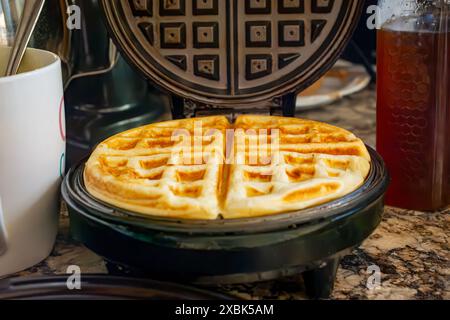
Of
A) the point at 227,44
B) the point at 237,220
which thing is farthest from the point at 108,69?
the point at 237,220

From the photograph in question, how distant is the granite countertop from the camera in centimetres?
95

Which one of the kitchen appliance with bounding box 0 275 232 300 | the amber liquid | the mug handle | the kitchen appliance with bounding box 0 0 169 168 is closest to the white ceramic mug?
the mug handle

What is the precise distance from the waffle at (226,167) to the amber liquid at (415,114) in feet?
0.50

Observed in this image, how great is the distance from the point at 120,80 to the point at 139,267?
2.33ft

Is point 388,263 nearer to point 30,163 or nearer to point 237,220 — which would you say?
point 237,220

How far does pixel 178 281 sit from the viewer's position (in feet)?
2.80

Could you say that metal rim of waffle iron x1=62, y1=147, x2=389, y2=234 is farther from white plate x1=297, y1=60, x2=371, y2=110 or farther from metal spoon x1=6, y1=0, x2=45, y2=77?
white plate x1=297, y1=60, x2=371, y2=110

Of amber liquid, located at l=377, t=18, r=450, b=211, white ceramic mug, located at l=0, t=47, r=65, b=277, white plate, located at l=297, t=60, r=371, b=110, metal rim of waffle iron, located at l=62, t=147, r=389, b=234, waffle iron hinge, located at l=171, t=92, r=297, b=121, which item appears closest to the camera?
metal rim of waffle iron, located at l=62, t=147, r=389, b=234

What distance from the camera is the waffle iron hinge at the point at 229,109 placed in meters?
1.23

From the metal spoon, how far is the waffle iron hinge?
1.00 feet

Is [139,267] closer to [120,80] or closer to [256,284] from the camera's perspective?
[256,284]

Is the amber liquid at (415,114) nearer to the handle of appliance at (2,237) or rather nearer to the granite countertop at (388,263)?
the granite countertop at (388,263)

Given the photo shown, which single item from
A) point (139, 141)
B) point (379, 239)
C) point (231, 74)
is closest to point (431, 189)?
point (379, 239)

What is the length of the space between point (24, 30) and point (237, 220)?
0.50 meters
